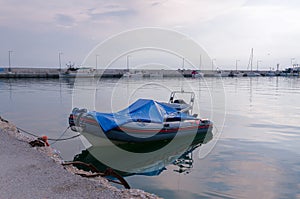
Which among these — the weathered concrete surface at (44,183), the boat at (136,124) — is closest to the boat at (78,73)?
the boat at (136,124)

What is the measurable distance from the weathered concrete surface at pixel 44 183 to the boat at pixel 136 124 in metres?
4.19

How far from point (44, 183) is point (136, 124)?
625 centimetres

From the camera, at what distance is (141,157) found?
34.5ft

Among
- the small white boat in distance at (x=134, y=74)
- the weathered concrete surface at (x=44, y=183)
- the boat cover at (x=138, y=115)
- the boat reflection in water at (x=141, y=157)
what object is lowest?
the boat reflection in water at (x=141, y=157)

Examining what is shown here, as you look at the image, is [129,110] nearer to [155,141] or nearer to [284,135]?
[155,141]

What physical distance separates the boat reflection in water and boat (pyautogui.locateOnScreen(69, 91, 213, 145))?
342mm

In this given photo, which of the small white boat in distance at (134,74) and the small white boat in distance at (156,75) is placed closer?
the small white boat in distance at (134,74)

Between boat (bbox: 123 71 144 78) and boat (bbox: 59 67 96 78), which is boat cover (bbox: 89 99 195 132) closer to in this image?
boat (bbox: 59 67 96 78)

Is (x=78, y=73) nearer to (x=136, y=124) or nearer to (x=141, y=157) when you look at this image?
(x=136, y=124)

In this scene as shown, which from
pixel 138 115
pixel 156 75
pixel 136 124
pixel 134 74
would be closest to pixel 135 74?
pixel 134 74

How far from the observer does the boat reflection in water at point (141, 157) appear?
9258mm

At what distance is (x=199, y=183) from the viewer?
800 centimetres

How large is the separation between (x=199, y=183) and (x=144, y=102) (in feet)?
17.3

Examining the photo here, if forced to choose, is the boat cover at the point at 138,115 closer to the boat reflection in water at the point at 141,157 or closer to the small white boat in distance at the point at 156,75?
the boat reflection in water at the point at 141,157
